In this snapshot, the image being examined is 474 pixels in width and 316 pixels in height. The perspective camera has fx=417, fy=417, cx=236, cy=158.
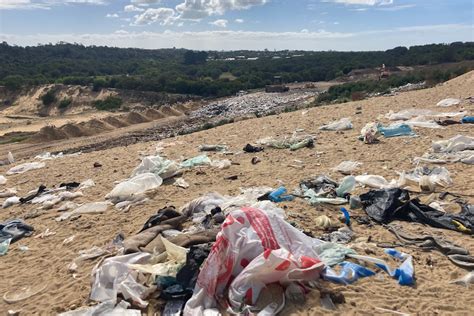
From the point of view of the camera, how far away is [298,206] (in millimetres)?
5215

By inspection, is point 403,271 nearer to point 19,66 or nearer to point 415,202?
point 415,202

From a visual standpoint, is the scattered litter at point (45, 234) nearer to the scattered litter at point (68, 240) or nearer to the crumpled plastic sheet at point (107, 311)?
the scattered litter at point (68, 240)

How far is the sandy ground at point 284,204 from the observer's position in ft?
10.9

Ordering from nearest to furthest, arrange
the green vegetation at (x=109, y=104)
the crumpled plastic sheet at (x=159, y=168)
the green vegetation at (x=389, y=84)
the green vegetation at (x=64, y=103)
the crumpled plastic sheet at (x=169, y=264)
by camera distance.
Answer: the crumpled plastic sheet at (x=169, y=264) < the crumpled plastic sheet at (x=159, y=168) < the green vegetation at (x=389, y=84) < the green vegetation at (x=109, y=104) < the green vegetation at (x=64, y=103)

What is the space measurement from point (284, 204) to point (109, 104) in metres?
40.8

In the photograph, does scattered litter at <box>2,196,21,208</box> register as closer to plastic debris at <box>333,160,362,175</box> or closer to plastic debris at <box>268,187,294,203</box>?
plastic debris at <box>268,187,294,203</box>

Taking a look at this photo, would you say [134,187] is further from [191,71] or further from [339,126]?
[191,71]

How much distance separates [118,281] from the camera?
3564mm

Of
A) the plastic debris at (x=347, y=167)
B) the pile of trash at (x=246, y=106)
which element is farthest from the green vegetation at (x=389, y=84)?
the plastic debris at (x=347, y=167)

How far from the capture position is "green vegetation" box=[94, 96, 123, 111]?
42.7 m

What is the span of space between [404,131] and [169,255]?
6.37 m

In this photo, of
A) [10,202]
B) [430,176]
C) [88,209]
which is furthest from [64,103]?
[430,176]

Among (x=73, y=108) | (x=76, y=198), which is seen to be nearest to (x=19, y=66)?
(x=73, y=108)

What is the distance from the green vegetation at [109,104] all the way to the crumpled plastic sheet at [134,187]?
1484 inches
